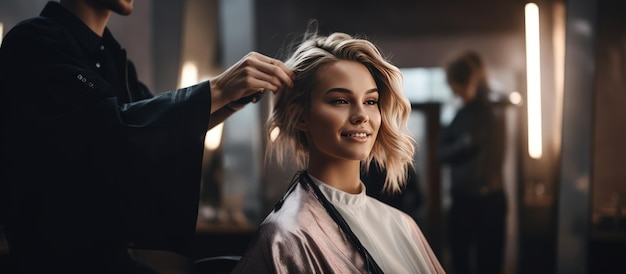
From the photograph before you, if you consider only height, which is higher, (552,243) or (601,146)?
(601,146)

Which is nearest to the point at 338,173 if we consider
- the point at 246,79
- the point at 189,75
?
the point at 246,79

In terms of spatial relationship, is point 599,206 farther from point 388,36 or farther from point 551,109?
point 388,36

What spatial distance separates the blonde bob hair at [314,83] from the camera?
1415 millimetres

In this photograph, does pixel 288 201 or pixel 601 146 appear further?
pixel 601 146

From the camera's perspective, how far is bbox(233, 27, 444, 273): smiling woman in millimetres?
1257

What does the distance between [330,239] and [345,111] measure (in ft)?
0.98

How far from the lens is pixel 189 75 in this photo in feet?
11.5

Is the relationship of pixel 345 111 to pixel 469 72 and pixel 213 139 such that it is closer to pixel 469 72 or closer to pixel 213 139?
pixel 469 72

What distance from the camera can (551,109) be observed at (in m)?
3.46

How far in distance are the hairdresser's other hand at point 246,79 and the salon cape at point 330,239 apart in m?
0.29

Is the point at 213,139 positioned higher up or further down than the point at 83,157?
further down

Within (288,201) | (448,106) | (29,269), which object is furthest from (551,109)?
(29,269)

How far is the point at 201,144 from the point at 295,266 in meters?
0.33

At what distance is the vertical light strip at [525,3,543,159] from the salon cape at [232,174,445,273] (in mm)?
2277
